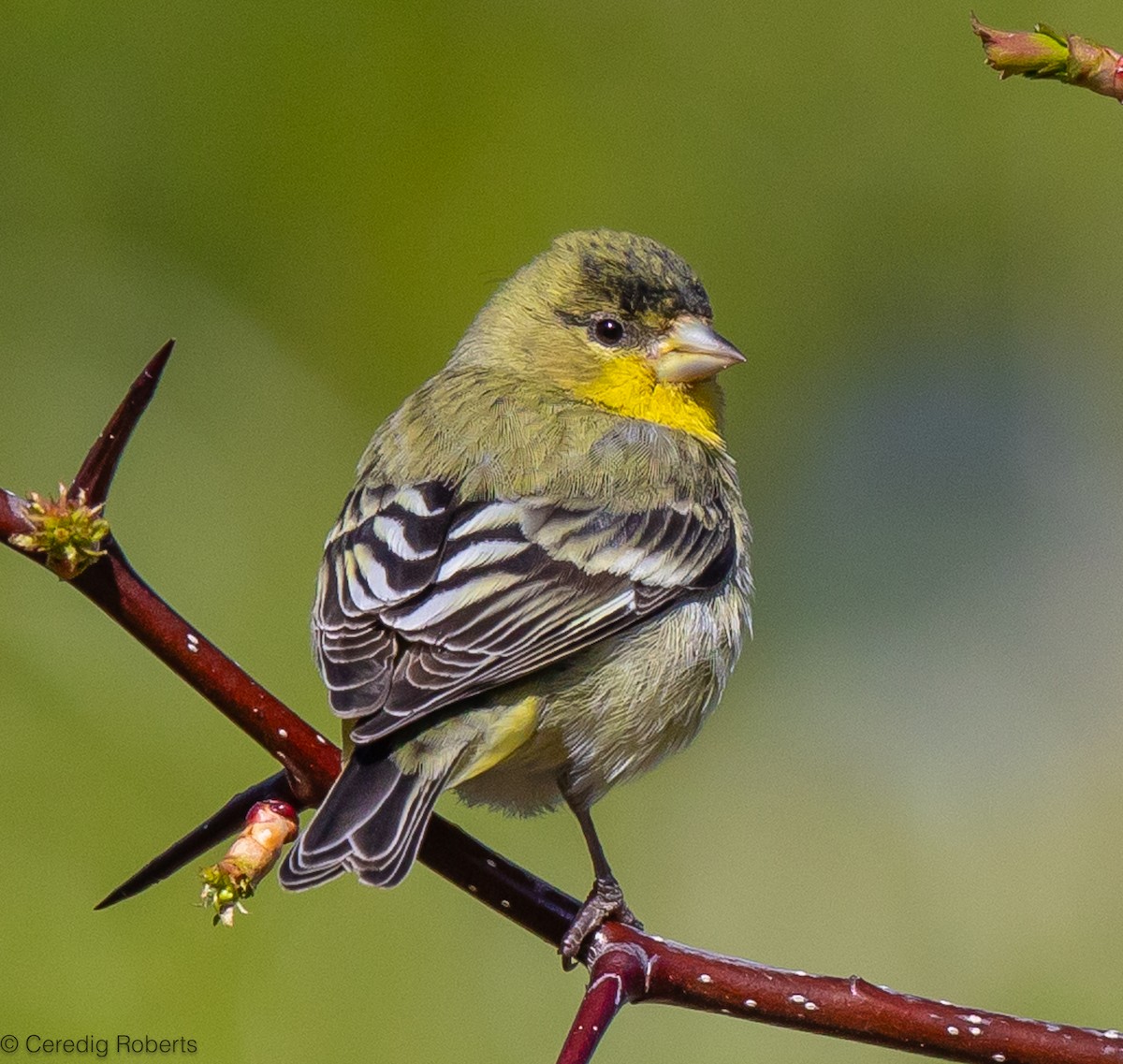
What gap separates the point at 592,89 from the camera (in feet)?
18.0

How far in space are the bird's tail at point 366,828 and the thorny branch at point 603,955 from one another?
0.21 feet

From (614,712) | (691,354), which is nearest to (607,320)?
(691,354)

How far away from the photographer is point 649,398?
4.32m

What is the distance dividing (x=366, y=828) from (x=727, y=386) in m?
2.98

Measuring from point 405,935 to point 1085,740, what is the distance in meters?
2.56

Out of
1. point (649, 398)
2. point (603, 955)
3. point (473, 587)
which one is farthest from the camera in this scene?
point (649, 398)

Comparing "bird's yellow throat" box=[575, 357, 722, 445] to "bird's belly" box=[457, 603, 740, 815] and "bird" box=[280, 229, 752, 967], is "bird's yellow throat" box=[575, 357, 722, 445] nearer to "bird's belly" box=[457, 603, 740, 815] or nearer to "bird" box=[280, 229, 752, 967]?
"bird" box=[280, 229, 752, 967]

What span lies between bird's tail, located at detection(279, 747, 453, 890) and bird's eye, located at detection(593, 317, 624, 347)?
5.94 feet

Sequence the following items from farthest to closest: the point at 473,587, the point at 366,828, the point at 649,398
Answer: the point at 649,398 < the point at 473,587 < the point at 366,828

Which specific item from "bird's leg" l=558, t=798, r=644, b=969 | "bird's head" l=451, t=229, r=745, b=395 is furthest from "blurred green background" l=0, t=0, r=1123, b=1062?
"bird's leg" l=558, t=798, r=644, b=969

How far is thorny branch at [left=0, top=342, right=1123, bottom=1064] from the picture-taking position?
235cm

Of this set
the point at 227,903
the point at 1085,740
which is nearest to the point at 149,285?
the point at 227,903

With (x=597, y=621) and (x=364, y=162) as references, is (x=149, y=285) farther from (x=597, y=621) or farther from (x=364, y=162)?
(x=597, y=621)

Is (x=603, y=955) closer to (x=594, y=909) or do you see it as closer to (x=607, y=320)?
(x=594, y=909)
